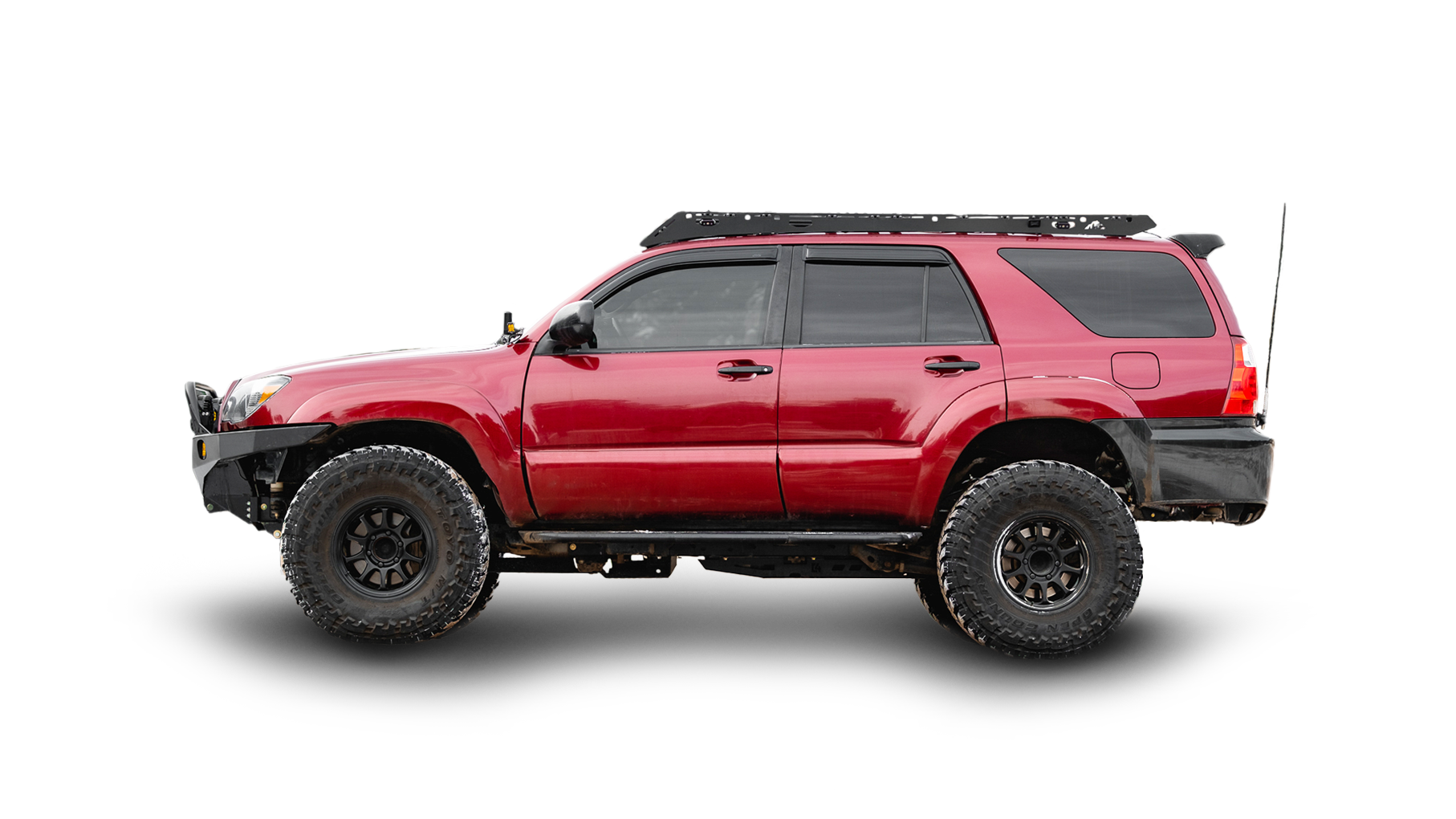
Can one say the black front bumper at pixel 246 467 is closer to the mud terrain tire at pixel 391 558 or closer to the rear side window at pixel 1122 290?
the mud terrain tire at pixel 391 558

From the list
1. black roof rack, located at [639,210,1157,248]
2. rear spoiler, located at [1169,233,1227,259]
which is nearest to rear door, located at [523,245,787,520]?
black roof rack, located at [639,210,1157,248]

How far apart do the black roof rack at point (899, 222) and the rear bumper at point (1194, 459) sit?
1088 millimetres

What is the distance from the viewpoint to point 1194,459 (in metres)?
5.49

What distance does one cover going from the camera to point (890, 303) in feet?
18.8

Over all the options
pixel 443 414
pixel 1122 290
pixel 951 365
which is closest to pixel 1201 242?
pixel 1122 290

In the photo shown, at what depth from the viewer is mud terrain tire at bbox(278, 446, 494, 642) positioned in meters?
5.62

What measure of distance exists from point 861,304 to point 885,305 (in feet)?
0.41

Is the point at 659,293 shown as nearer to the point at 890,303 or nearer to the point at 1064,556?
the point at 890,303

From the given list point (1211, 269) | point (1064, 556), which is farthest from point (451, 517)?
point (1211, 269)

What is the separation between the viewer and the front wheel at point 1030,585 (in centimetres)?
539

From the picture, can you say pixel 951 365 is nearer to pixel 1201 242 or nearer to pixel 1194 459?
pixel 1194 459

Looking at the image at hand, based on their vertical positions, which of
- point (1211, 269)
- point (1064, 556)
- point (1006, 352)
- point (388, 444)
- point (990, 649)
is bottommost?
point (990, 649)

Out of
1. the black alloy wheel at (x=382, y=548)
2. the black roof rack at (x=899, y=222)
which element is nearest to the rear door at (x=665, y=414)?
the black roof rack at (x=899, y=222)

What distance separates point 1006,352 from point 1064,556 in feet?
3.60
